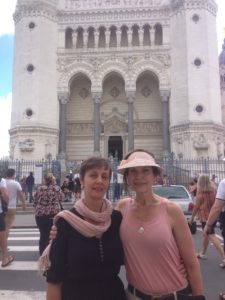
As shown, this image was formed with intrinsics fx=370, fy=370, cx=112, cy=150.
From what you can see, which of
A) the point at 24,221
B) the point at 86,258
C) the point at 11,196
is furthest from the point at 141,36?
the point at 86,258

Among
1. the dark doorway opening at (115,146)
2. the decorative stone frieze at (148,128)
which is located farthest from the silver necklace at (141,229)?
the decorative stone frieze at (148,128)

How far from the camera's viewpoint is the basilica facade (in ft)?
88.6

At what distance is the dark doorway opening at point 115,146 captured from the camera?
29.5m

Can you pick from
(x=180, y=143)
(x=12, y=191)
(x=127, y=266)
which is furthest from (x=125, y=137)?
(x=127, y=266)

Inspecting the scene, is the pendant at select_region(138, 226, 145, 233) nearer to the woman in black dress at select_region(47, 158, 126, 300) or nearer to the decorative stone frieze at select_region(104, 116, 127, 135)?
the woman in black dress at select_region(47, 158, 126, 300)

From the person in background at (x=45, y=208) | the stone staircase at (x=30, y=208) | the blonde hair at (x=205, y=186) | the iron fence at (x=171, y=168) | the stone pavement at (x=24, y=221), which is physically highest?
the iron fence at (x=171, y=168)

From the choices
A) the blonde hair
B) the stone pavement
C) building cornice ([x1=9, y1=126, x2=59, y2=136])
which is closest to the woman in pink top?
the blonde hair

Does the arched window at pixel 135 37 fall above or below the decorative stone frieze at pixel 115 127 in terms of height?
above

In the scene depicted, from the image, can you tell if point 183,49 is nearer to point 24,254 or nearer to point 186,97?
point 186,97

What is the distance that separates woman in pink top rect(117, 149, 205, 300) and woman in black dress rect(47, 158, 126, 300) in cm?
10

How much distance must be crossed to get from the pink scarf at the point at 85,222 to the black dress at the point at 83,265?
1.4 inches

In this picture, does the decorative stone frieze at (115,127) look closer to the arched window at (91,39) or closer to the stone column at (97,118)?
the stone column at (97,118)

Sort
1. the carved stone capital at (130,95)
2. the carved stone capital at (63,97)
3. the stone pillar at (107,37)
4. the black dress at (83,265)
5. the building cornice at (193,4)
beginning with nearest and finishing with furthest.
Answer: the black dress at (83,265), the building cornice at (193,4), the carved stone capital at (130,95), the carved stone capital at (63,97), the stone pillar at (107,37)

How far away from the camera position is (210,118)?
26641mm
